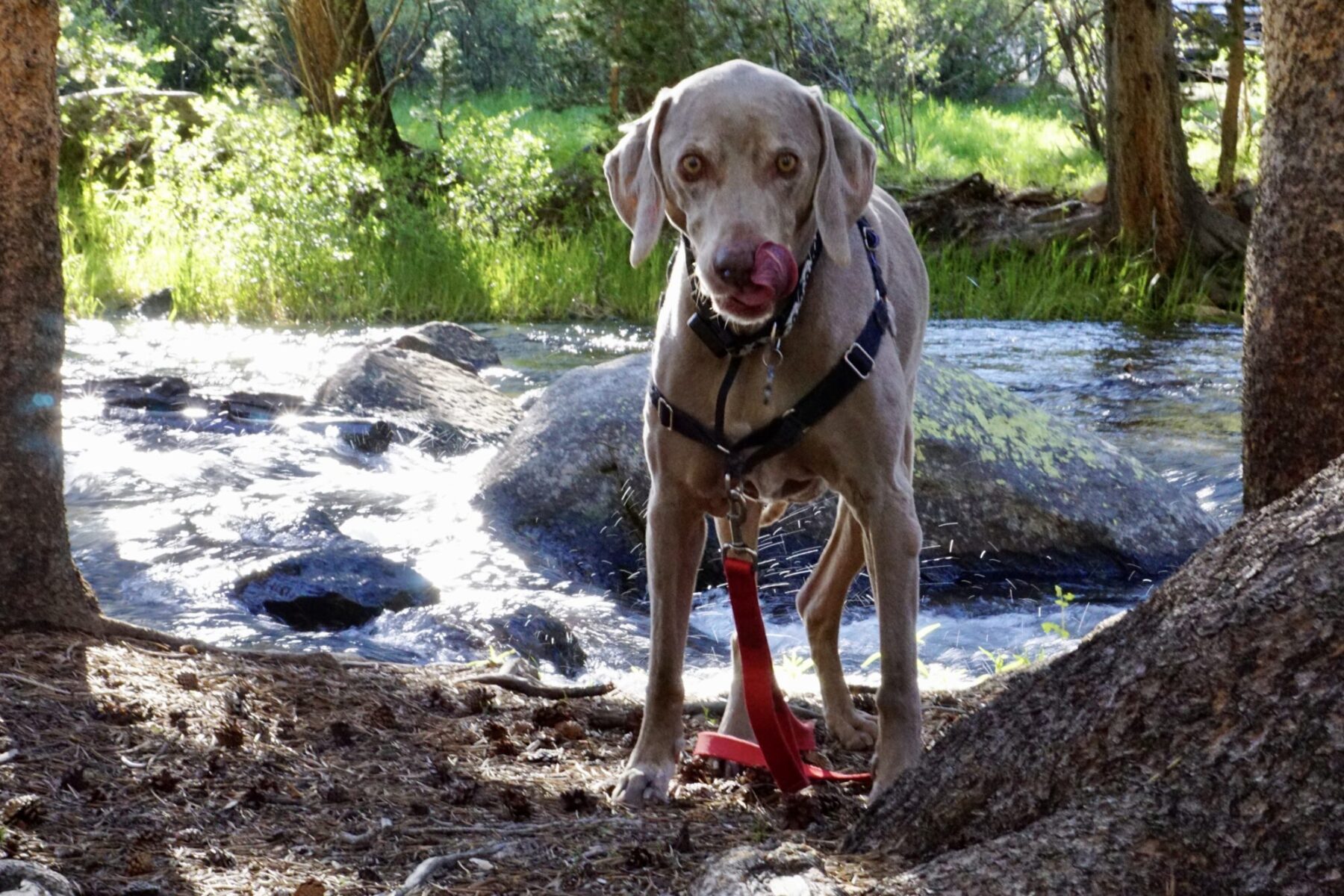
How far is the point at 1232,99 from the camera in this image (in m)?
16.5

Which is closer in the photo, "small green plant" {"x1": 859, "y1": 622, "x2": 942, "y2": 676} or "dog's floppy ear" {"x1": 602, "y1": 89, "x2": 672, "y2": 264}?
"dog's floppy ear" {"x1": 602, "y1": 89, "x2": 672, "y2": 264}

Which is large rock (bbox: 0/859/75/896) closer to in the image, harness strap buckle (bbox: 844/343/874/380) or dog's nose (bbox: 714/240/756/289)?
dog's nose (bbox: 714/240/756/289)

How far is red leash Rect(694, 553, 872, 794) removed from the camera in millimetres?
3279

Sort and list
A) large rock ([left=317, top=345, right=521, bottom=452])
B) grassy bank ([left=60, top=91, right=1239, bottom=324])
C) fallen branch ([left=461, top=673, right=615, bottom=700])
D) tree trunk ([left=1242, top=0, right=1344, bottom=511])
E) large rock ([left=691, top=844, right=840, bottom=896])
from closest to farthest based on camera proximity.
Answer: large rock ([left=691, top=844, right=840, bottom=896]) → tree trunk ([left=1242, top=0, right=1344, bottom=511]) → fallen branch ([left=461, top=673, right=615, bottom=700]) → large rock ([left=317, top=345, right=521, bottom=452]) → grassy bank ([left=60, top=91, right=1239, bottom=324])

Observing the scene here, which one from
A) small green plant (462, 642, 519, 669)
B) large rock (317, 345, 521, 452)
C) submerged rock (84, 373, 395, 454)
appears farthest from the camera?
large rock (317, 345, 521, 452)

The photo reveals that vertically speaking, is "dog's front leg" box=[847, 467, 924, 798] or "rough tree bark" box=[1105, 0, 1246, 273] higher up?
"rough tree bark" box=[1105, 0, 1246, 273]

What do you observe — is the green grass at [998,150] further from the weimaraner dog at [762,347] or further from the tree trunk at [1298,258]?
the weimaraner dog at [762,347]

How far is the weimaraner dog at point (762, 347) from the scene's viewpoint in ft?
10.8

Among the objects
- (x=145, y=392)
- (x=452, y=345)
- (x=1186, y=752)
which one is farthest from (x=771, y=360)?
(x=452, y=345)

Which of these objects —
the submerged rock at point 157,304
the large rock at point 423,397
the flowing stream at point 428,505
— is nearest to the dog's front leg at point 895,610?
the flowing stream at point 428,505

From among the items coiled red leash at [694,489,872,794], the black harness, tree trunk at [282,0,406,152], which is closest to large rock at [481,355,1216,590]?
coiled red leash at [694,489,872,794]

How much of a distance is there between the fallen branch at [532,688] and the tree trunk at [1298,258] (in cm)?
201

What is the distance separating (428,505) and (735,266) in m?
4.86

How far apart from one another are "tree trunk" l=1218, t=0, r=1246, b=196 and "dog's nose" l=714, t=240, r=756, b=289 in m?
14.6
